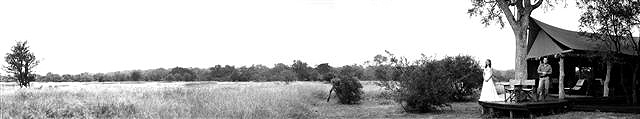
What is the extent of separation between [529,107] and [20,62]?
3421cm

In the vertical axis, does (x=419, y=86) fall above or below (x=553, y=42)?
below

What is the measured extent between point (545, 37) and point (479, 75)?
6235 millimetres

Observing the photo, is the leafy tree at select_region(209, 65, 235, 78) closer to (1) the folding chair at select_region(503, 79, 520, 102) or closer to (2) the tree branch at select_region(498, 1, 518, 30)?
(2) the tree branch at select_region(498, 1, 518, 30)

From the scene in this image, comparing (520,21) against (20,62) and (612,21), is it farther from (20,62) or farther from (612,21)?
(20,62)

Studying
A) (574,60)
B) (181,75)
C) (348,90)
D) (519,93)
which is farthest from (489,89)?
(181,75)

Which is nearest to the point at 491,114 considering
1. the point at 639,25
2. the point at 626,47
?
the point at 639,25

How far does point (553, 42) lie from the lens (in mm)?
14992

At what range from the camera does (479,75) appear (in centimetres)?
2159

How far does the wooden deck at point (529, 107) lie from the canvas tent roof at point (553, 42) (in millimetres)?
2814

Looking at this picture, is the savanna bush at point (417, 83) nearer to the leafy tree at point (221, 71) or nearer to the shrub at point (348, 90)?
the shrub at point (348, 90)

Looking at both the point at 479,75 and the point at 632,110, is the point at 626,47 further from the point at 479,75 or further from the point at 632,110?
the point at 479,75

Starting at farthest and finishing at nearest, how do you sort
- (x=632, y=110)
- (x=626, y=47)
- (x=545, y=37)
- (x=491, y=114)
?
(x=545, y=37) → (x=626, y=47) → (x=491, y=114) → (x=632, y=110)

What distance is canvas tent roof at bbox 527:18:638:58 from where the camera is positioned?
1411 centimetres

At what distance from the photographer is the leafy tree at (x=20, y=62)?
3288cm
